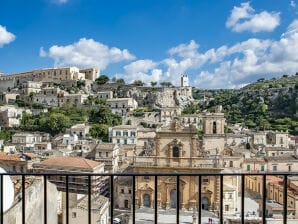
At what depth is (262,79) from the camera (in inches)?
3903

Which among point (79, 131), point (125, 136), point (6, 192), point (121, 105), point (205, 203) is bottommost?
point (205, 203)

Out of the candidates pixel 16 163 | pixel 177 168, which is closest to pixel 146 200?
pixel 177 168

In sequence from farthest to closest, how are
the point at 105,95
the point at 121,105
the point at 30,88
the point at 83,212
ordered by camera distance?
1. the point at 30,88
2. the point at 105,95
3. the point at 121,105
4. the point at 83,212

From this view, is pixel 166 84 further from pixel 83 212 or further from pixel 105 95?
pixel 83 212

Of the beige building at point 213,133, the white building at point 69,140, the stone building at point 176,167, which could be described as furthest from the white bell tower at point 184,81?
the stone building at point 176,167

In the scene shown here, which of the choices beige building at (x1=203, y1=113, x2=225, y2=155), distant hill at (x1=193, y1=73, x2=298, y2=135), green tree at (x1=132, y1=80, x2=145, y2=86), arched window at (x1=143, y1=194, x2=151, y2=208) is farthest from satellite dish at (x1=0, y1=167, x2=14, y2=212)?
green tree at (x1=132, y1=80, x2=145, y2=86)

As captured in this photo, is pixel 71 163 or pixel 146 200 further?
pixel 71 163

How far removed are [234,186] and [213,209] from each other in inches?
95.7

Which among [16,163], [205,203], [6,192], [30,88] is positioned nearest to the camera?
[6,192]

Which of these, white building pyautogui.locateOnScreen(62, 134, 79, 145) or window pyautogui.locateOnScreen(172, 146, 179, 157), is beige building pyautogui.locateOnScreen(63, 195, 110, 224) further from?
white building pyautogui.locateOnScreen(62, 134, 79, 145)

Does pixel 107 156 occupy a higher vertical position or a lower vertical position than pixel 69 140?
lower

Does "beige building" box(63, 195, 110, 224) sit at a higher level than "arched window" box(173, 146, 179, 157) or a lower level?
lower

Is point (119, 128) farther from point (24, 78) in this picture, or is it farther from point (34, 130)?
point (24, 78)

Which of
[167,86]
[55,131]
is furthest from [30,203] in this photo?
[167,86]
